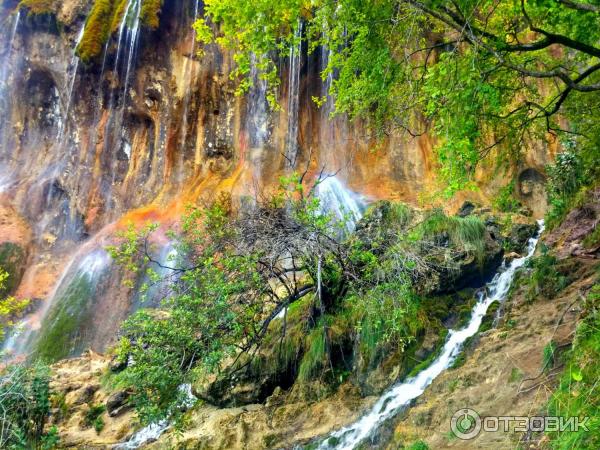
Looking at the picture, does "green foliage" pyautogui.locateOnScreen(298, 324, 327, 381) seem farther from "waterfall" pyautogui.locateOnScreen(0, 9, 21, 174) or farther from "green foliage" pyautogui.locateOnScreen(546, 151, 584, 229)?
"waterfall" pyautogui.locateOnScreen(0, 9, 21, 174)

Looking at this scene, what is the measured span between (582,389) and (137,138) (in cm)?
2115

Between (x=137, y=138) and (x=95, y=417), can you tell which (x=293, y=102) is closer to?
(x=137, y=138)

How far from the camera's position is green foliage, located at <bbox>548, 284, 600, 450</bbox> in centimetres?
324

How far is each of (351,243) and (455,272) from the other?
6.75 ft

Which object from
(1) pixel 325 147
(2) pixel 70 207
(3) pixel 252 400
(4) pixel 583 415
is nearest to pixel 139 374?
(3) pixel 252 400

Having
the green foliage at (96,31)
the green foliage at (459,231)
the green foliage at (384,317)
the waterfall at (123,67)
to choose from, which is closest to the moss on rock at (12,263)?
the waterfall at (123,67)

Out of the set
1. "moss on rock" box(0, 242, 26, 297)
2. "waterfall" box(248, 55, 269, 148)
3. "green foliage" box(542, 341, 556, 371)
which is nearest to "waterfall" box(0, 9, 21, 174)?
"moss on rock" box(0, 242, 26, 297)

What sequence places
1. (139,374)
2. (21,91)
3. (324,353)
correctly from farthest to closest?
(21,91) → (324,353) → (139,374)

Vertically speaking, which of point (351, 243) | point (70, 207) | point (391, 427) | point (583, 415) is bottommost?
point (391, 427)

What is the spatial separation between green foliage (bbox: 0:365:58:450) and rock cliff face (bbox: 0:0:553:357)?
372 inches


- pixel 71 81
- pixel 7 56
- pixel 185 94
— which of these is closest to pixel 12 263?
pixel 71 81

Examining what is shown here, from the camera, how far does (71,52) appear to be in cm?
2258

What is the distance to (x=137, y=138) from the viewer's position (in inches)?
853

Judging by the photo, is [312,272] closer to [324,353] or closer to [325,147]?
[324,353]
